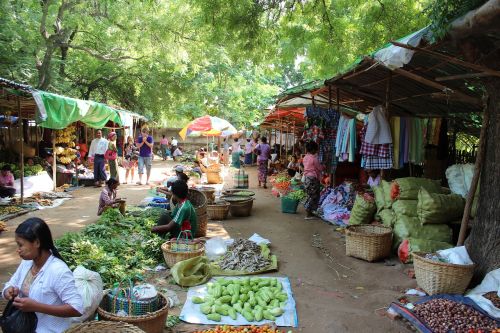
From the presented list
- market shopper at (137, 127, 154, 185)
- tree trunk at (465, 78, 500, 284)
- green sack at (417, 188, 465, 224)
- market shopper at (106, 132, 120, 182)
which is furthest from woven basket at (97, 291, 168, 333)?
market shopper at (137, 127, 154, 185)

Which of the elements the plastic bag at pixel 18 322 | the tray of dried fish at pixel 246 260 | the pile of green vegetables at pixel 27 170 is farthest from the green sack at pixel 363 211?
the pile of green vegetables at pixel 27 170

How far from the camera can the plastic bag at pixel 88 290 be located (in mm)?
3489

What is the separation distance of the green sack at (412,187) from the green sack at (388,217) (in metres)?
0.32

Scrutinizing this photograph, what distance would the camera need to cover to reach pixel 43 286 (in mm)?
2732

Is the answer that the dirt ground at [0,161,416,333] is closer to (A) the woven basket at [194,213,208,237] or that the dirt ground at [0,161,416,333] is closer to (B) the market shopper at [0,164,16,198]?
(A) the woven basket at [194,213,208,237]

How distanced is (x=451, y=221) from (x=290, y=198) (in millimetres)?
4484

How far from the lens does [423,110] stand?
9570mm

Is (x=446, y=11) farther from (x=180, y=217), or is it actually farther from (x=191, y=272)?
(x=180, y=217)

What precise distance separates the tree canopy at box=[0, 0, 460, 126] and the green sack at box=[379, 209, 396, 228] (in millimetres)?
4702

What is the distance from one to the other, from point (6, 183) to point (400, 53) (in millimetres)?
10064

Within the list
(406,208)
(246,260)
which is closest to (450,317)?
(406,208)

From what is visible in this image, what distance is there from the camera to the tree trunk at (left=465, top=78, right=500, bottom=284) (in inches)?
193

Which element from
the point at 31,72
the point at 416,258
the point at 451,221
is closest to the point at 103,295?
the point at 416,258

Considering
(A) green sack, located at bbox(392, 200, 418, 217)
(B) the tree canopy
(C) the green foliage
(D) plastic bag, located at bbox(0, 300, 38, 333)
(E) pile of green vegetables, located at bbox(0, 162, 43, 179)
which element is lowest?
(D) plastic bag, located at bbox(0, 300, 38, 333)
